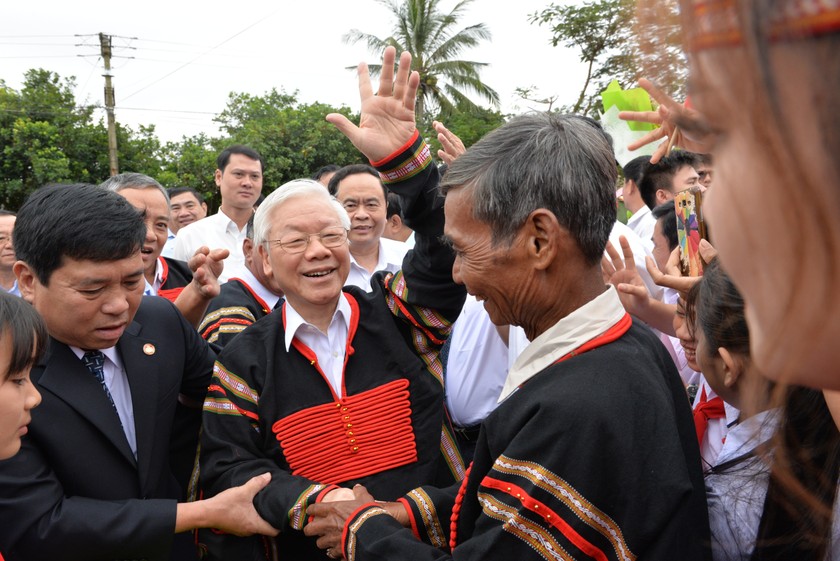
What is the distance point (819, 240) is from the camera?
22.0 inches

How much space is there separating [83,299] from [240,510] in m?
0.90

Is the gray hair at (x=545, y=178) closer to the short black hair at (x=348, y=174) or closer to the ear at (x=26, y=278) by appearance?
the ear at (x=26, y=278)

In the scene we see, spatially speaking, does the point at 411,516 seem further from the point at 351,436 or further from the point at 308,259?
the point at 308,259

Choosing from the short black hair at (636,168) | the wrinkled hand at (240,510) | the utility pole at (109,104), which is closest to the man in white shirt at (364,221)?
the short black hair at (636,168)

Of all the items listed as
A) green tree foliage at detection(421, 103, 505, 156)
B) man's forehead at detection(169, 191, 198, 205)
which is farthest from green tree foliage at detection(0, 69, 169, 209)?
man's forehead at detection(169, 191, 198, 205)

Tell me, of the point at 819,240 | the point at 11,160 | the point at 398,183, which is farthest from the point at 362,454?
the point at 11,160

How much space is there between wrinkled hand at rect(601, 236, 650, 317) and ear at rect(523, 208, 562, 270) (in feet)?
4.65

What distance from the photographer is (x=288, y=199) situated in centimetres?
305

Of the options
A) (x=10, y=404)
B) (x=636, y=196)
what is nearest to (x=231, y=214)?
(x=636, y=196)

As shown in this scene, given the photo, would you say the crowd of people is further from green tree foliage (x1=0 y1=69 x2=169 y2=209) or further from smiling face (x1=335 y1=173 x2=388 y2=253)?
green tree foliage (x1=0 y1=69 x2=169 y2=209)

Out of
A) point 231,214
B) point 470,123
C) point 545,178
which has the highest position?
point 470,123

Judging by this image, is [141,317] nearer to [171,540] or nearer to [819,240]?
[171,540]

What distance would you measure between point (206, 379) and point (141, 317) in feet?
1.17

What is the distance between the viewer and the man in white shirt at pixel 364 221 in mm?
5527
